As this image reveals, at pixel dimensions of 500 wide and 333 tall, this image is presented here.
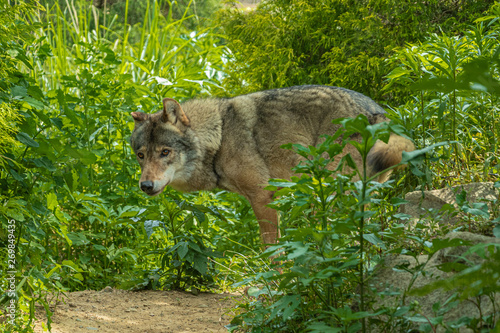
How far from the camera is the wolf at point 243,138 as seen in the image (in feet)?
15.4

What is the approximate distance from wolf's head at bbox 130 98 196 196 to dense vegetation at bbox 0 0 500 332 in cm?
30

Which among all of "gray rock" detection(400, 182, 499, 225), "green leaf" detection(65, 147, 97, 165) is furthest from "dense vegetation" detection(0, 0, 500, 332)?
"gray rock" detection(400, 182, 499, 225)

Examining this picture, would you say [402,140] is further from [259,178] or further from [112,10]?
[112,10]

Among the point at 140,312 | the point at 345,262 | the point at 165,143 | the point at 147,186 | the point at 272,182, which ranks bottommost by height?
the point at 140,312

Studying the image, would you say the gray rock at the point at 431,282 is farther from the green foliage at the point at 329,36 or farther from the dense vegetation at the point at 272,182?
the green foliage at the point at 329,36

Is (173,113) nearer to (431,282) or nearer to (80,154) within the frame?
(80,154)

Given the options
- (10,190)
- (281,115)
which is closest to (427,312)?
(10,190)

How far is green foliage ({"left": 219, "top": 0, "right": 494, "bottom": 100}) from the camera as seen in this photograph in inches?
237

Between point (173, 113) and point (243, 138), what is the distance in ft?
2.50

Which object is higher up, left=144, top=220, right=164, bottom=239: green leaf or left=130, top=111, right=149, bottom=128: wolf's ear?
left=130, top=111, right=149, bottom=128: wolf's ear

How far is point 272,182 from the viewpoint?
8.15 ft

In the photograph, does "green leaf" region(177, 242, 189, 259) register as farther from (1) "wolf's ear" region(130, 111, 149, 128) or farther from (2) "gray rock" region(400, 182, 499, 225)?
(2) "gray rock" region(400, 182, 499, 225)

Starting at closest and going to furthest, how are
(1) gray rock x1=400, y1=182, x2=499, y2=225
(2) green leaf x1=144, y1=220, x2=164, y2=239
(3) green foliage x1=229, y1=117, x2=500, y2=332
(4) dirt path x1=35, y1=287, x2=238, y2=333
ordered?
(3) green foliage x1=229, y1=117, x2=500, y2=332 → (1) gray rock x1=400, y1=182, x2=499, y2=225 → (4) dirt path x1=35, y1=287, x2=238, y2=333 → (2) green leaf x1=144, y1=220, x2=164, y2=239

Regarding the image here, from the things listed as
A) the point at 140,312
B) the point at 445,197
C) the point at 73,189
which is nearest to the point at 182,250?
the point at 140,312
